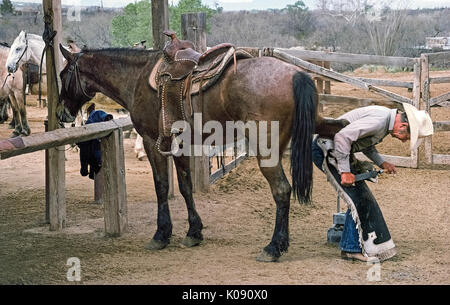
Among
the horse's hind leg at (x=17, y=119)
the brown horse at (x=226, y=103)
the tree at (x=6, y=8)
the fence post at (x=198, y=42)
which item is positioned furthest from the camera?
the tree at (x=6, y=8)

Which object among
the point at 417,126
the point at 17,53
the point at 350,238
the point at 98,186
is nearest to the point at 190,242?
the point at 350,238

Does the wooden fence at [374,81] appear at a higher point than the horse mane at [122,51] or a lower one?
lower

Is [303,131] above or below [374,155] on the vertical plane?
above

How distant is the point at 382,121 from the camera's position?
5188 millimetres

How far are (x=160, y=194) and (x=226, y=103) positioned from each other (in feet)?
3.93

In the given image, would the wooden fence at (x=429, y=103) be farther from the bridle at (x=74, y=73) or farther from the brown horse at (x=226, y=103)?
the bridle at (x=74, y=73)

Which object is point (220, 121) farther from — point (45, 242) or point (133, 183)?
point (133, 183)

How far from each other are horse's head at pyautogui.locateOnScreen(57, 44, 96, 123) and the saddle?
0.85 m

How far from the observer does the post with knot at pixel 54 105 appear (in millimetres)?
6141

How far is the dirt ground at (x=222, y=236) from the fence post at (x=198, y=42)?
0.53 ft

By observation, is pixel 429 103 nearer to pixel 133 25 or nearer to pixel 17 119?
pixel 17 119

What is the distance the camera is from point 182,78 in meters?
5.67

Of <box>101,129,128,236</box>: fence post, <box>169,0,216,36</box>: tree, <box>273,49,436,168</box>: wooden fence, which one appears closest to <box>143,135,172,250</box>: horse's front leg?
<box>101,129,128,236</box>: fence post

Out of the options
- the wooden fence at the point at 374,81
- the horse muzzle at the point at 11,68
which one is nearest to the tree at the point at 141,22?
the horse muzzle at the point at 11,68
